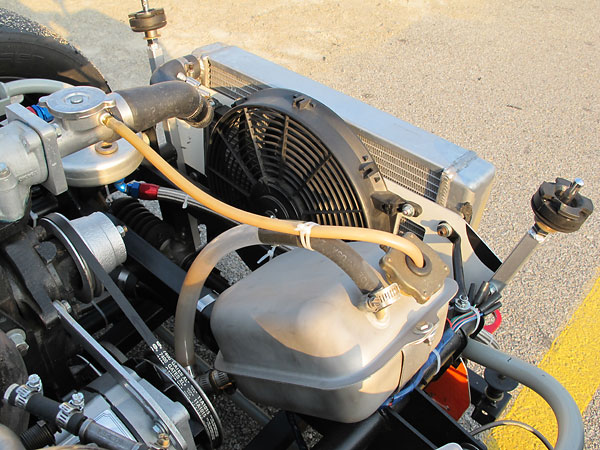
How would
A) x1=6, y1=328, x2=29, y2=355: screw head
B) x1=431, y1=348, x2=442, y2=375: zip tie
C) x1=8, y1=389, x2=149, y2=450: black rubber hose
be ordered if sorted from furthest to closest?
x1=431, y1=348, x2=442, y2=375: zip tie → x1=6, y1=328, x2=29, y2=355: screw head → x1=8, y1=389, x2=149, y2=450: black rubber hose

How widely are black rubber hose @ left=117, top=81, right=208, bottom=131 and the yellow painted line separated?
137cm

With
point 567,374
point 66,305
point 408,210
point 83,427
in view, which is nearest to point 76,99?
point 66,305

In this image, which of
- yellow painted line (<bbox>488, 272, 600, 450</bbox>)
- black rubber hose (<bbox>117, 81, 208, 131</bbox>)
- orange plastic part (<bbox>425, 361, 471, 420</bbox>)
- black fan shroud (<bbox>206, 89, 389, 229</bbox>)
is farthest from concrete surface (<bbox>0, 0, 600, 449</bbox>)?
black rubber hose (<bbox>117, 81, 208, 131</bbox>)

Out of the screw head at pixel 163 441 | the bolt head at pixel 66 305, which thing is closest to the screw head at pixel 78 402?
the screw head at pixel 163 441

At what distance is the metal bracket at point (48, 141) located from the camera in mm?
944

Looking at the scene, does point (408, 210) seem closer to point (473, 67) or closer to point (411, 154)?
point (411, 154)

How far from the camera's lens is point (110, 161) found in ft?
3.99

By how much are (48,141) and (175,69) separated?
659mm

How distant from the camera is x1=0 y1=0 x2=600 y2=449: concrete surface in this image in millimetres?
2480

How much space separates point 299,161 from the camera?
128 centimetres

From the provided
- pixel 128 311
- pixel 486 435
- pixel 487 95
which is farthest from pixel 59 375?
pixel 487 95

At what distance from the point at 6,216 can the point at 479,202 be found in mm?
953

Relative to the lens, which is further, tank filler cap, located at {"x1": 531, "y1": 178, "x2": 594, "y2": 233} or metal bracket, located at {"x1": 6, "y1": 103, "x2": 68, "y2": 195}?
tank filler cap, located at {"x1": 531, "y1": 178, "x2": 594, "y2": 233}

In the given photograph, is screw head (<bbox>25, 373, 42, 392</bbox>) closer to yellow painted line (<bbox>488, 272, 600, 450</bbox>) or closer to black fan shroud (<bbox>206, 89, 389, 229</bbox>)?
black fan shroud (<bbox>206, 89, 389, 229</bbox>)
